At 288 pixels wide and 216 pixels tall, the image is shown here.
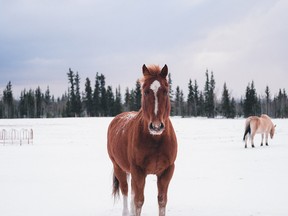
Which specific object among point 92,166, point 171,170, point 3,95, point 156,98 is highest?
point 3,95

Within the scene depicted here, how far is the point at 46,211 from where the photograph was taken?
18.4 ft

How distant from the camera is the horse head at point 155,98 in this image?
3408 millimetres

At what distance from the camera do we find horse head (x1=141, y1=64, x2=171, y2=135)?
3408mm

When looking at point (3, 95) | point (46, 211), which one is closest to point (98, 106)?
point (3, 95)

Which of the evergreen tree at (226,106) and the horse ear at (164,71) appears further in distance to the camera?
the evergreen tree at (226,106)

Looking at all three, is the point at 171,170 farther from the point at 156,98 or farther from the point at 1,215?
the point at 1,215

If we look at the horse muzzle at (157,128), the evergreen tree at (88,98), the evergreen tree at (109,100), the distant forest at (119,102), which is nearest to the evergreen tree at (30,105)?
the distant forest at (119,102)

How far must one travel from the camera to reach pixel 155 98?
359 cm

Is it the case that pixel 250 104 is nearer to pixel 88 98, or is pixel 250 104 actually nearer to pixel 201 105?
pixel 201 105

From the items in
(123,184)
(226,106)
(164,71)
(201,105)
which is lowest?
(123,184)

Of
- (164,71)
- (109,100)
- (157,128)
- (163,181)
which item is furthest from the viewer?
(109,100)

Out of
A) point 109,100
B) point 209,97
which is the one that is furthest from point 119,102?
point 209,97

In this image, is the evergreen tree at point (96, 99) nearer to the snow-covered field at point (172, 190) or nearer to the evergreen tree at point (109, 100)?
the evergreen tree at point (109, 100)

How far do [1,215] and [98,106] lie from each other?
2803 inches
